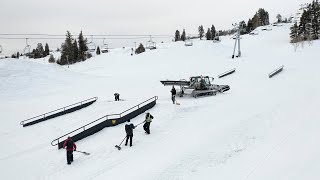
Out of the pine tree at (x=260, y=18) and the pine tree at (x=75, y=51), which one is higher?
the pine tree at (x=260, y=18)

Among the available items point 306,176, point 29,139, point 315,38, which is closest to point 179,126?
point 306,176

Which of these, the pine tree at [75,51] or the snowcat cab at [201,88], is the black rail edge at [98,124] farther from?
the pine tree at [75,51]

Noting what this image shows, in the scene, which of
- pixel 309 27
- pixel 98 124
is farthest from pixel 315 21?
pixel 98 124

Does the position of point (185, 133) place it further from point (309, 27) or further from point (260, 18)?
point (260, 18)

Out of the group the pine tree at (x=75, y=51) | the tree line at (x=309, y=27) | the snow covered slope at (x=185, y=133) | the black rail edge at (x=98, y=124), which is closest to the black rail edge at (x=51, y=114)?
the snow covered slope at (x=185, y=133)

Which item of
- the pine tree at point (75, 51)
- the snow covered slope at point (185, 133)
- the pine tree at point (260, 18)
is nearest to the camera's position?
the snow covered slope at point (185, 133)

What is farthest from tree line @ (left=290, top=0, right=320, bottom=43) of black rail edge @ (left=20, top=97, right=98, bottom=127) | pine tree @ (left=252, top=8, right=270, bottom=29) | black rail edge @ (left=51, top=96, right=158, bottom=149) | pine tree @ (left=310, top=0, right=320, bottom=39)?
pine tree @ (left=252, top=8, right=270, bottom=29)

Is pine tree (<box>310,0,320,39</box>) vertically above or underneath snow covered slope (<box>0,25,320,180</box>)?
above

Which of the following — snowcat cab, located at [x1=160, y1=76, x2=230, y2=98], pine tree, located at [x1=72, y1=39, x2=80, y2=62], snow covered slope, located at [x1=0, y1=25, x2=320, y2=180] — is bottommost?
snow covered slope, located at [x1=0, y1=25, x2=320, y2=180]

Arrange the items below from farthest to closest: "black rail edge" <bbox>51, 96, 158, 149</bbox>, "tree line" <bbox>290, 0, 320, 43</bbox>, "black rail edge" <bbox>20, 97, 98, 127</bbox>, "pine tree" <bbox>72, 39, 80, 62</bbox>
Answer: "pine tree" <bbox>72, 39, 80, 62</bbox>, "tree line" <bbox>290, 0, 320, 43</bbox>, "black rail edge" <bbox>20, 97, 98, 127</bbox>, "black rail edge" <bbox>51, 96, 158, 149</bbox>

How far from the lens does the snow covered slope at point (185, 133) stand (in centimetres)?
1310

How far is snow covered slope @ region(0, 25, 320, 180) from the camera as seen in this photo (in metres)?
13.1

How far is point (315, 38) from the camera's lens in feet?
213

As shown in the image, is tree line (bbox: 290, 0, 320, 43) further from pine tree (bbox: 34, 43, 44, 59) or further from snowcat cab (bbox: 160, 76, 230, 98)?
pine tree (bbox: 34, 43, 44, 59)
